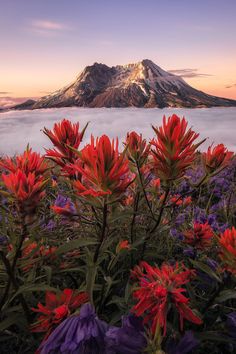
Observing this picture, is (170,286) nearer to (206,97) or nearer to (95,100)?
(206,97)

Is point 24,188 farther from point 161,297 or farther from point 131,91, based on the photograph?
point 131,91

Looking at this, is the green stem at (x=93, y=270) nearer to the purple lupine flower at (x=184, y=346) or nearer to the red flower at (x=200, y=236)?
the purple lupine flower at (x=184, y=346)

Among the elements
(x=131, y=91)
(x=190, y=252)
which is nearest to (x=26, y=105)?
(x=131, y=91)

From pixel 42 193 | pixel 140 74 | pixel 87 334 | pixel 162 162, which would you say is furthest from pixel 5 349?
pixel 140 74

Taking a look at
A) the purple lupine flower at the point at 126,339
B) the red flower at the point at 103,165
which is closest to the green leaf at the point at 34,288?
the purple lupine flower at the point at 126,339

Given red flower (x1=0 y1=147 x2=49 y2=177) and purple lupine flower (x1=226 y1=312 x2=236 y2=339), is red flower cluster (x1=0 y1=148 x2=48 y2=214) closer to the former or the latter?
red flower (x1=0 y1=147 x2=49 y2=177)

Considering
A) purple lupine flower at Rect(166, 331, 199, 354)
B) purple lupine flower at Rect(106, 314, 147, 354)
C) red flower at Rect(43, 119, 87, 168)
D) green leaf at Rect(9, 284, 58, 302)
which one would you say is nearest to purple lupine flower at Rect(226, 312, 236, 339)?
purple lupine flower at Rect(166, 331, 199, 354)

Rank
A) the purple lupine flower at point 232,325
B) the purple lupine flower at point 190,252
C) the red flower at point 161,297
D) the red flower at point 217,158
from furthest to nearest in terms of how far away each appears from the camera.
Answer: the purple lupine flower at point 190,252 → the red flower at point 217,158 → the purple lupine flower at point 232,325 → the red flower at point 161,297
